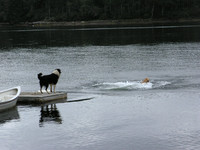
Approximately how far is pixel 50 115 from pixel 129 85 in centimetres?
1177

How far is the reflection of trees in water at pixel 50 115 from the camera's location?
3079 centimetres

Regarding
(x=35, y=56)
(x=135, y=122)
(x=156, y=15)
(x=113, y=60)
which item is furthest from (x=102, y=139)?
(x=156, y=15)

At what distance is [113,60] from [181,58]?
423 inches

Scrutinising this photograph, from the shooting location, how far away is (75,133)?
89.9 feet

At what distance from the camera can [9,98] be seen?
34500 millimetres

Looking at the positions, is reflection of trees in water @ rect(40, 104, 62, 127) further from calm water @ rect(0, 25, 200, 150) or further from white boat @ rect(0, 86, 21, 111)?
white boat @ rect(0, 86, 21, 111)

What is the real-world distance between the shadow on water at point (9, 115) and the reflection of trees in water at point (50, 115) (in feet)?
6.65

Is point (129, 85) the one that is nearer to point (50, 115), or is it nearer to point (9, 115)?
point (50, 115)

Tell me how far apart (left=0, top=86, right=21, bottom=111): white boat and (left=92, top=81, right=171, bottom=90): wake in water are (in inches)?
359

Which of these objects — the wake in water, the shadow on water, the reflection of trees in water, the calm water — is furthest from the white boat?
the wake in water

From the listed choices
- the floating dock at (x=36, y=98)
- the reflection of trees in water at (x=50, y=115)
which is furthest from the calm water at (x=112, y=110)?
the floating dock at (x=36, y=98)

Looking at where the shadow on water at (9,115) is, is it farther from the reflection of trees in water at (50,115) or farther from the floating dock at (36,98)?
the reflection of trees in water at (50,115)

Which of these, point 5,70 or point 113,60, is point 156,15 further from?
point 5,70

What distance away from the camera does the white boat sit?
33.2 m
